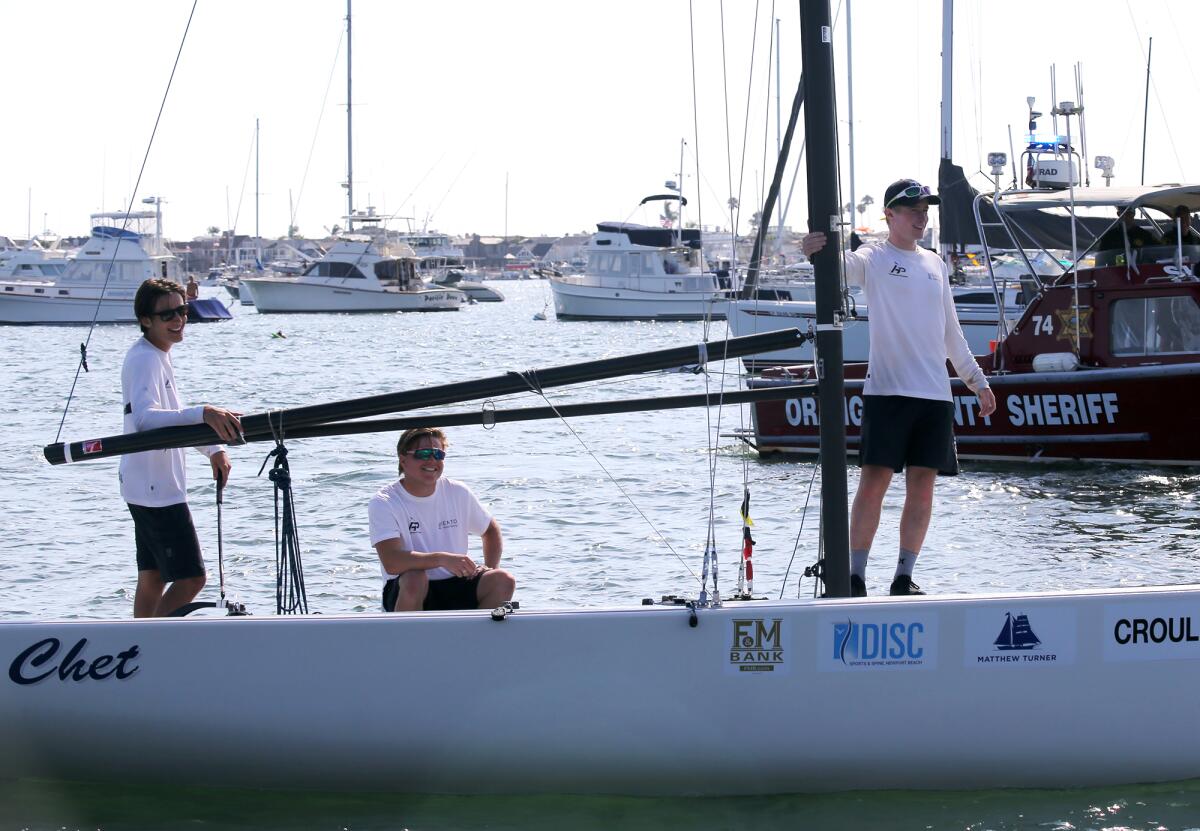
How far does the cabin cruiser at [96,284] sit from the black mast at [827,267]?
171 feet

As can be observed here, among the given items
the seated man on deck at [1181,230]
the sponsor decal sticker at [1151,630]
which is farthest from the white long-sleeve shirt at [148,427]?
the seated man on deck at [1181,230]

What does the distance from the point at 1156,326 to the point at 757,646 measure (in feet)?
33.0

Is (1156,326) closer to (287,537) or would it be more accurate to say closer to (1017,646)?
(1017,646)

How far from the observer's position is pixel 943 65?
22547 millimetres

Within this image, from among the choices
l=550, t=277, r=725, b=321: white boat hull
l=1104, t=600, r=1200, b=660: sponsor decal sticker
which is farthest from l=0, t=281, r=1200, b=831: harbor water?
l=550, t=277, r=725, b=321: white boat hull

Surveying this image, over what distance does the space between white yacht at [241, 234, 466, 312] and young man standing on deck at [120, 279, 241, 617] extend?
6554 centimetres

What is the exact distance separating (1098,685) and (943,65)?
1885 cm

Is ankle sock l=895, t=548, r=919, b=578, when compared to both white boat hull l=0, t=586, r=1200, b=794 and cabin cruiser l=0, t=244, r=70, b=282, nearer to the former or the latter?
white boat hull l=0, t=586, r=1200, b=794

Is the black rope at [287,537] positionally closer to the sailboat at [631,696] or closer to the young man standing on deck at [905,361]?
the sailboat at [631,696]

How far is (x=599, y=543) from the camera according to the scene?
437 inches

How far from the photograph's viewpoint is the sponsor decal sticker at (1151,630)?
5.02 m

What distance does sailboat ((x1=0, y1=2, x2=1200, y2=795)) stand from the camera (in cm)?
502

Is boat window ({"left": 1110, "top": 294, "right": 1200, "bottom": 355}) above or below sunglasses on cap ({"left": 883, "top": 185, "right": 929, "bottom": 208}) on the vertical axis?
below

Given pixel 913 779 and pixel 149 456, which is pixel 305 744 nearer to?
pixel 149 456
